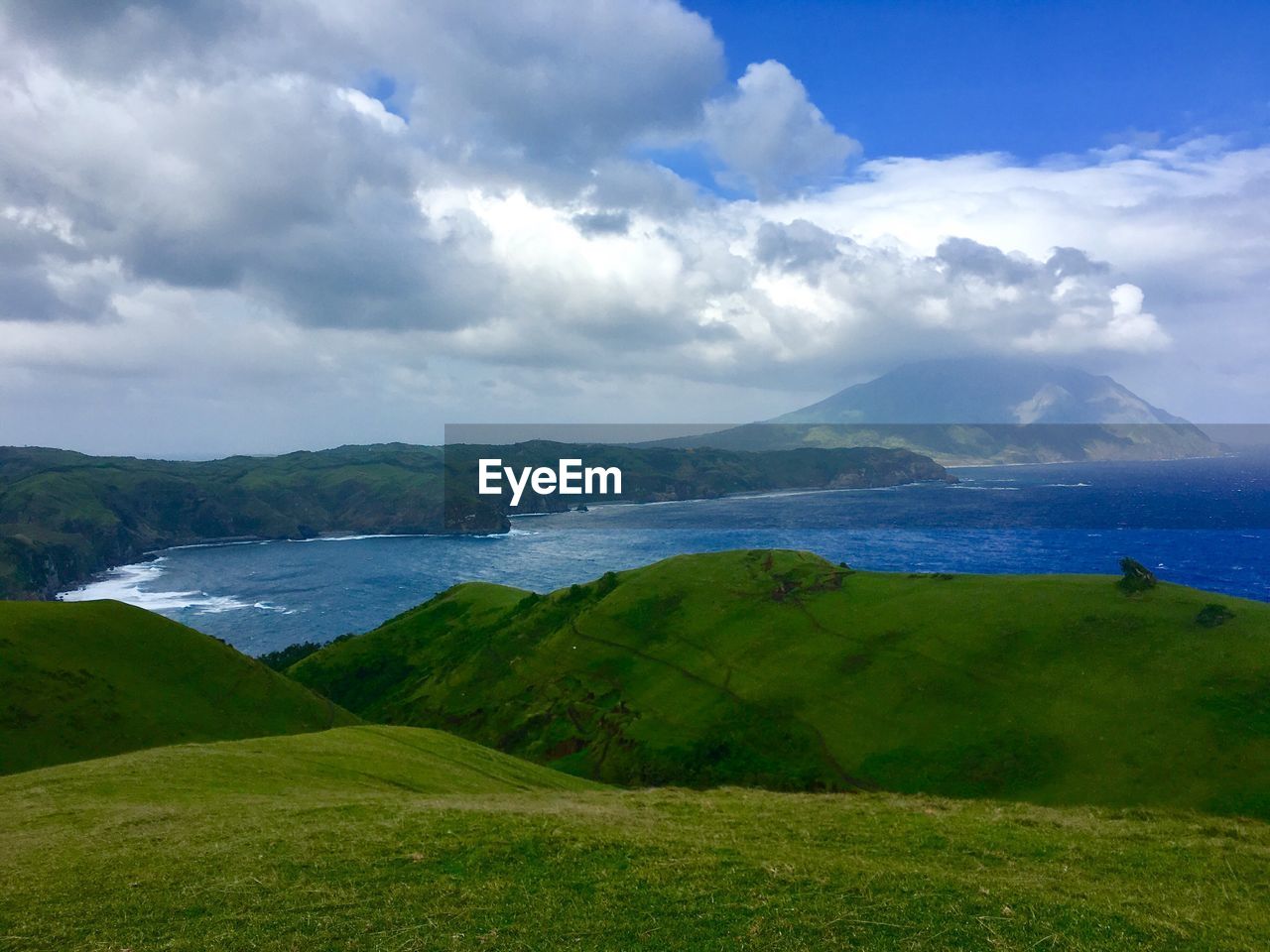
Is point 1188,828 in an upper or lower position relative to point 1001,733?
upper

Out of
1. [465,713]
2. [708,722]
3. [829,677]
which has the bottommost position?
[465,713]

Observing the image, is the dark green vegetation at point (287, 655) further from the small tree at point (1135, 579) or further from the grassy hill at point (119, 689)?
the small tree at point (1135, 579)

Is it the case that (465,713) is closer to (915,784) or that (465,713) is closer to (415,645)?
(415,645)

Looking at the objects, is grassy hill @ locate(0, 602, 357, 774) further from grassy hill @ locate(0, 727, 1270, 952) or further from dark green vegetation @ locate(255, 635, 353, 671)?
dark green vegetation @ locate(255, 635, 353, 671)

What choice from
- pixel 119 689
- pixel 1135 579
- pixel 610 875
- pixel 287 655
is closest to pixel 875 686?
pixel 1135 579

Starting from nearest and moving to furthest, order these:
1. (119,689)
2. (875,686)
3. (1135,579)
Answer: (119,689) < (875,686) < (1135,579)

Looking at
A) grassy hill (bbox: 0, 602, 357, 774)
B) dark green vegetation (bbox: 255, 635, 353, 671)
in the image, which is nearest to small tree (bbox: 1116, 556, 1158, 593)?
grassy hill (bbox: 0, 602, 357, 774)

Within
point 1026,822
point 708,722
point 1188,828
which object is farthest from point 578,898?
point 708,722

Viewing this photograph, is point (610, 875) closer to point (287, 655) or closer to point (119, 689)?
point (119, 689)
